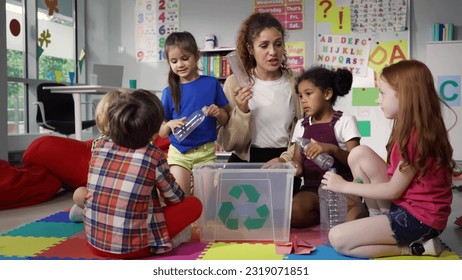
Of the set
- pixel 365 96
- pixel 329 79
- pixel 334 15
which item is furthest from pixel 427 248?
pixel 334 15

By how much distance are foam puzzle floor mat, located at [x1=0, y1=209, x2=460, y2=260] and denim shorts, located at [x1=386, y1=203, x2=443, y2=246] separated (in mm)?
53

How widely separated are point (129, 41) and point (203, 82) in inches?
134

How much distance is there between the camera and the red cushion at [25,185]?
211cm

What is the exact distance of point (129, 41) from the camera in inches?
197

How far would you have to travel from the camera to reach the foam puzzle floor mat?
129cm

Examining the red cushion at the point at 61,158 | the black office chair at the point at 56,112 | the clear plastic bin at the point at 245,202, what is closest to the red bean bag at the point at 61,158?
the red cushion at the point at 61,158

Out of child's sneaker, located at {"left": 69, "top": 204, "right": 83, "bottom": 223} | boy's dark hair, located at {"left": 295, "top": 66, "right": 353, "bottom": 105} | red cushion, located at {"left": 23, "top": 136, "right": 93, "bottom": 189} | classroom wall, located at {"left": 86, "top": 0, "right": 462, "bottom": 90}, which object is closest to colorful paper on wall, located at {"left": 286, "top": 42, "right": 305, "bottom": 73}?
classroom wall, located at {"left": 86, "top": 0, "right": 462, "bottom": 90}

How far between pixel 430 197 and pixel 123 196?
777 millimetres

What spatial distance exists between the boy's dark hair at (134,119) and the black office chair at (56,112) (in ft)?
8.79

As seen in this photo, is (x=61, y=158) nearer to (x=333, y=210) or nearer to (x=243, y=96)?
(x=243, y=96)

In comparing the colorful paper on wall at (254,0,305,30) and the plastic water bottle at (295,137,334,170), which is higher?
the colorful paper on wall at (254,0,305,30)

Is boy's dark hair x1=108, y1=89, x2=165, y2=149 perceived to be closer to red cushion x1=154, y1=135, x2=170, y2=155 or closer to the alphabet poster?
red cushion x1=154, y1=135, x2=170, y2=155

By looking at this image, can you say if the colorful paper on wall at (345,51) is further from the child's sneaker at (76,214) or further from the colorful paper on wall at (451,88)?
the child's sneaker at (76,214)

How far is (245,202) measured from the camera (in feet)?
4.75
